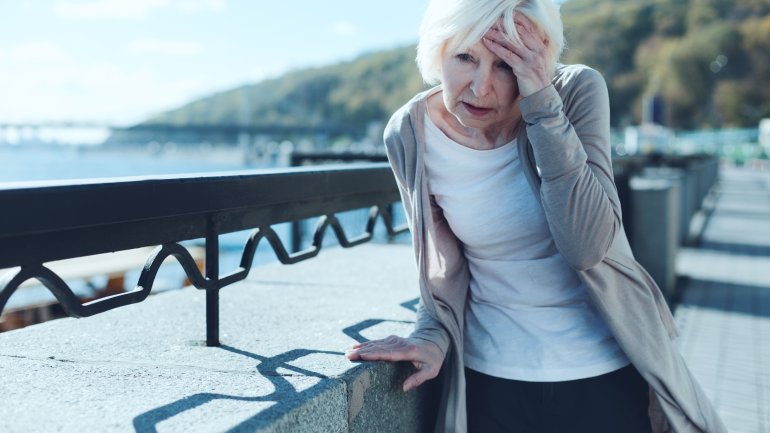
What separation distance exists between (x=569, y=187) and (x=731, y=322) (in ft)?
16.4

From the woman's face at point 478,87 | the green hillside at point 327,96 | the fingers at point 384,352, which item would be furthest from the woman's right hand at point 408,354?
the green hillside at point 327,96

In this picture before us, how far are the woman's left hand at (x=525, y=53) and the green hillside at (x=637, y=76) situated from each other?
103606mm

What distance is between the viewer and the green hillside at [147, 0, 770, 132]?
358 ft

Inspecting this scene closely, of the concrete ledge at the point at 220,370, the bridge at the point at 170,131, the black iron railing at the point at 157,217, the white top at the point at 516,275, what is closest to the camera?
the black iron railing at the point at 157,217

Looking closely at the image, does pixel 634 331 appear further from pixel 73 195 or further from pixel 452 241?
pixel 73 195

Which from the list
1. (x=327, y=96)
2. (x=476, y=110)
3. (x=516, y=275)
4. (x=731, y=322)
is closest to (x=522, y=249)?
(x=516, y=275)

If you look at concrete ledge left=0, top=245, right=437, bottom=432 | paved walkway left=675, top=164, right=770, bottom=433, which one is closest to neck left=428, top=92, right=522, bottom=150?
concrete ledge left=0, top=245, right=437, bottom=432

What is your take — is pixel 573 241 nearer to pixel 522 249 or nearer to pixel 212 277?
pixel 522 249

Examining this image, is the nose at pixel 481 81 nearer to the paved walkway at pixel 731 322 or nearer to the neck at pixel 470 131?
the neck at pixel 470 131

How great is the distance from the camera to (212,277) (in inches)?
83.4

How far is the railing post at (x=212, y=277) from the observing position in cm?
202

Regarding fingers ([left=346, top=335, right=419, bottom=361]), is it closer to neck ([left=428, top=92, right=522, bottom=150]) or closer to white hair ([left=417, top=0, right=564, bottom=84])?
neck ([left=428, top=92, right=522, bottom=150])

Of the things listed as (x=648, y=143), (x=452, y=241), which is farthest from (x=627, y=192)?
(x=648, y=143)

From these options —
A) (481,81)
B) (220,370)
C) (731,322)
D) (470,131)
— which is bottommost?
(731,322)
